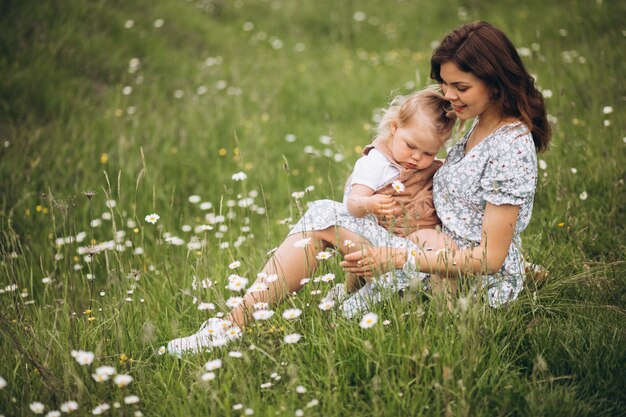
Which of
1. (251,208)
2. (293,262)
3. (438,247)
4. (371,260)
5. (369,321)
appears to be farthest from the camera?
(251,208)

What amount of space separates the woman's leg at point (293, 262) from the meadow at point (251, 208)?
10cm

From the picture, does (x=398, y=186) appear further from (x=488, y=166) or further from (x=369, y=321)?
(x=369, y=321)

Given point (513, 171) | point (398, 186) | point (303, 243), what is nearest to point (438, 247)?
point (398, 186)

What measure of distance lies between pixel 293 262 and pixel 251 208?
4.22 feet

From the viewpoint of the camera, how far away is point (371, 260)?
2375 mm

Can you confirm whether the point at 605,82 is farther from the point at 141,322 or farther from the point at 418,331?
the point at 141,322

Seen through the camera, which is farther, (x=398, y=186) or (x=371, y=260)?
(x=398, y=186)

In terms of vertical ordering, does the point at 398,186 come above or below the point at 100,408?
above

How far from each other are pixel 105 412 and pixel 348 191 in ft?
4.68

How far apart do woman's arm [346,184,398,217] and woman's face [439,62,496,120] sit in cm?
52

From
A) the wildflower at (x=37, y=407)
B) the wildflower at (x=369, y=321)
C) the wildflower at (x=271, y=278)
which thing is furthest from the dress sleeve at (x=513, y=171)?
the wildflower at (x=37, y=407)

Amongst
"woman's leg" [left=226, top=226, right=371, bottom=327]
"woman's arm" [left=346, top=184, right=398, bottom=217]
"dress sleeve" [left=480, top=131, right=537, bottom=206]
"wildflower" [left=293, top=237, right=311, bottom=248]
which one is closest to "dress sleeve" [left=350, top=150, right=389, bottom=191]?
"woman's arm" [left=346, top=184, right=398, bottom=217]

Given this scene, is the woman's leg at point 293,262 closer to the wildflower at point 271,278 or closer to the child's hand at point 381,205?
the wildflower at point 271,278

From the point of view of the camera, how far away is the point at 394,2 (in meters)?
8.55
